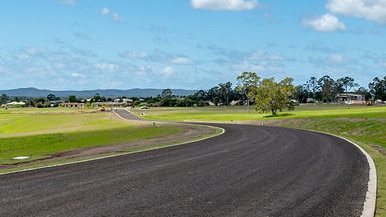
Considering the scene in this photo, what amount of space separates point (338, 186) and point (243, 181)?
2217 millimetres

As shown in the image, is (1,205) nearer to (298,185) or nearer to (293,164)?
(298,185)

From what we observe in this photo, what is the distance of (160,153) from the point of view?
19641 millimetres

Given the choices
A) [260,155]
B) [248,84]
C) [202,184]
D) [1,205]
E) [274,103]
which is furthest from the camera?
[248,84]

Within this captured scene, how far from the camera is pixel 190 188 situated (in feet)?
36.1

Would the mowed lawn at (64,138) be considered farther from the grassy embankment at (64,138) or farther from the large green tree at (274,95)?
the large green tree at (274,95)

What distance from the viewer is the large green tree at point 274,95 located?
9419 centimetres

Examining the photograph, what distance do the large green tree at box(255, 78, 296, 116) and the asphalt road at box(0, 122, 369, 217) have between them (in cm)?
7783

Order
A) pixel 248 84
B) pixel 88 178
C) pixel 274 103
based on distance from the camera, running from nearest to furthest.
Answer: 1. pixel 88 178
2. pixel 274 103
3. pixel 248 84

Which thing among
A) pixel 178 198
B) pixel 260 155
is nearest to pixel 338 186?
pixel 178 198

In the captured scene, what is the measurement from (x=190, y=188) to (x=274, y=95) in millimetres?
84701

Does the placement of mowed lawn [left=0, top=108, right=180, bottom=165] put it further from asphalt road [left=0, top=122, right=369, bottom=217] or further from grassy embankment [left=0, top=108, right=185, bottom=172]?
asphalt road [left=0, top=122, right=369, bottom=217]

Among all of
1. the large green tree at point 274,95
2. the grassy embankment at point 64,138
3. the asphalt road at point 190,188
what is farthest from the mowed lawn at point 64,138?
the large green tree at point 274,95

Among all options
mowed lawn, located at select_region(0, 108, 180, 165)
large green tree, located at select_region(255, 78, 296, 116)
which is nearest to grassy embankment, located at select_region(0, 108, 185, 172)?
mowed lawn, located at select_region(0, 108, 180, 165)

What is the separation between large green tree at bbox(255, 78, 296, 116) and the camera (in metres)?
94.2
